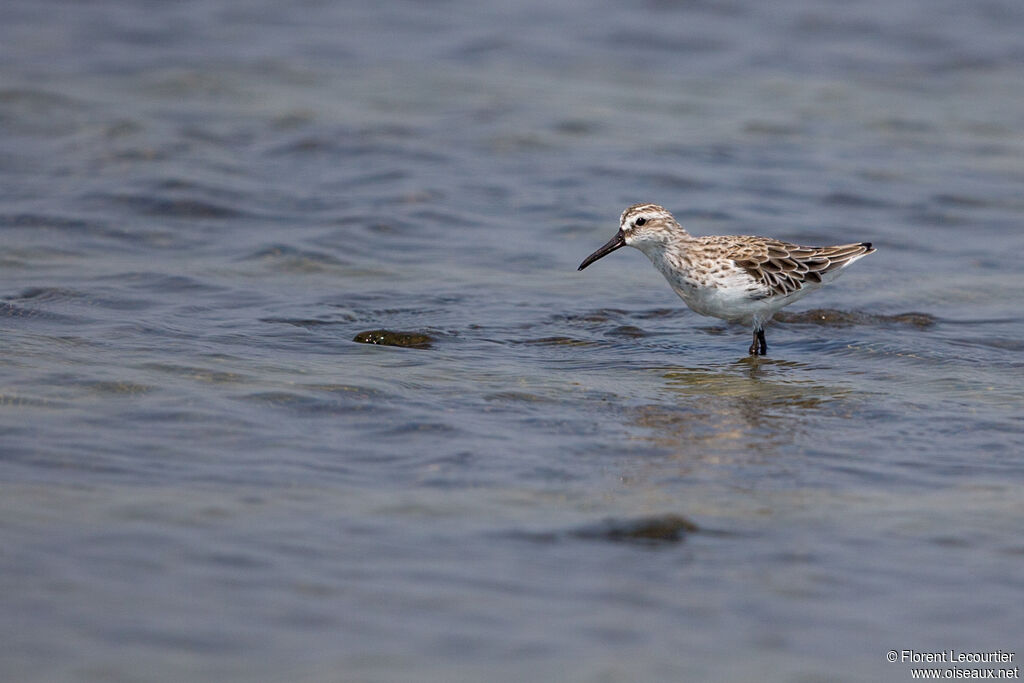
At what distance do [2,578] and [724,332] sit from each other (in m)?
7.03

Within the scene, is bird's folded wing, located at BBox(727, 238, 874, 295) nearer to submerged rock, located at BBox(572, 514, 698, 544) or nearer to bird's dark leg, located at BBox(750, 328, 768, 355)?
bird's dark leg, located at BBox(750, 328, 768, 355)

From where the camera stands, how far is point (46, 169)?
1396cm

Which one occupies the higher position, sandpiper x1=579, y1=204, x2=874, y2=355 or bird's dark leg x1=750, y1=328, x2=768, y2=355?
sandpiper x1=579, y1=204, x2=874, y2=355

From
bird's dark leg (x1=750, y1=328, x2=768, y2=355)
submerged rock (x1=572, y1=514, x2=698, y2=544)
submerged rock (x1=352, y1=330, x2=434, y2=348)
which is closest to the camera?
submerged rock (x1=572, y1=514, x2=698, y2=544)

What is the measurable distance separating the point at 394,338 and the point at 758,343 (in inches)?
117

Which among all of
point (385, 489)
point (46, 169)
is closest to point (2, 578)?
point (385, 489)

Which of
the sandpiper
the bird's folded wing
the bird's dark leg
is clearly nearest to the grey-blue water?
the bird's dark leg

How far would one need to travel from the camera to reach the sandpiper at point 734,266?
9.89 meters

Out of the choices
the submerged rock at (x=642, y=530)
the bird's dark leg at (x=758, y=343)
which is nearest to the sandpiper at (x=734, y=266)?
the bird's dark leg at (x=758, y=343)

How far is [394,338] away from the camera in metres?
9.82

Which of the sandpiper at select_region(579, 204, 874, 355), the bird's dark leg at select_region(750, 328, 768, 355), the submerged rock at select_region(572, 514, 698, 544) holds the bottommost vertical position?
the submerged rock at select_region(572, 514, 698, 544)

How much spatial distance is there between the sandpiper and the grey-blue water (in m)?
0.46

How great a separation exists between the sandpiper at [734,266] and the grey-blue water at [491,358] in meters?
0.46

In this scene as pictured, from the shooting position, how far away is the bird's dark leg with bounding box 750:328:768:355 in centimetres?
1011
